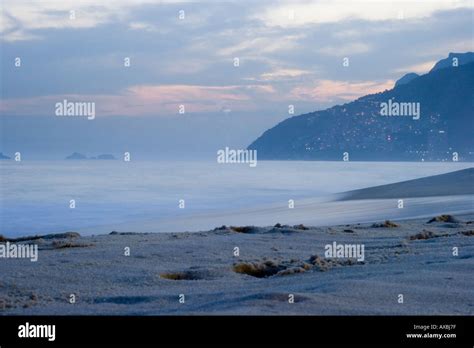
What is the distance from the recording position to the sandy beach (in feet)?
19.9

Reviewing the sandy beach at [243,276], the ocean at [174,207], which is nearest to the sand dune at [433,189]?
the ocean at [174,207]

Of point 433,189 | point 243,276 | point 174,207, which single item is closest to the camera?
point 243,276

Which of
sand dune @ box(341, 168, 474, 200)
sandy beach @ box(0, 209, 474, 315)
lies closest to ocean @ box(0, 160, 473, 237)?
sand dune @ box(341, 168, 474, 200)

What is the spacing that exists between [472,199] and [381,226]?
27.1 ft

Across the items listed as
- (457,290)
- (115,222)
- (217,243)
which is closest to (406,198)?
(115,222)

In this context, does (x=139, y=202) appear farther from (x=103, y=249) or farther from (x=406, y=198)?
(x=103, y=249)

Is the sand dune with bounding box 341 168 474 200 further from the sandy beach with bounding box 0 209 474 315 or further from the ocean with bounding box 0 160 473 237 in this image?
the sandy beach with bounding box 0 209 474 315

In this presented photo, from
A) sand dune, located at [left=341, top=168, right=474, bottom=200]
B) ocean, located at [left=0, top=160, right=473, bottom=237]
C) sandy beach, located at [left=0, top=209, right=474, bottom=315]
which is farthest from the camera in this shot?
sand dune, located at [left=341, top=168, right=474, bottom=200]

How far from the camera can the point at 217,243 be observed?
10.8 meters

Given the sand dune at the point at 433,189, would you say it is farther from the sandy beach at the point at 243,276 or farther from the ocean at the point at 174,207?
the sandy beach at the point at 243,276

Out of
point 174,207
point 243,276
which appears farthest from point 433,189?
point 243,276

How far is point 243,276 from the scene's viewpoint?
8.02 m

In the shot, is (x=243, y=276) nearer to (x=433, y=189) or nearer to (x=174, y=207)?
(x=174, y=207)
